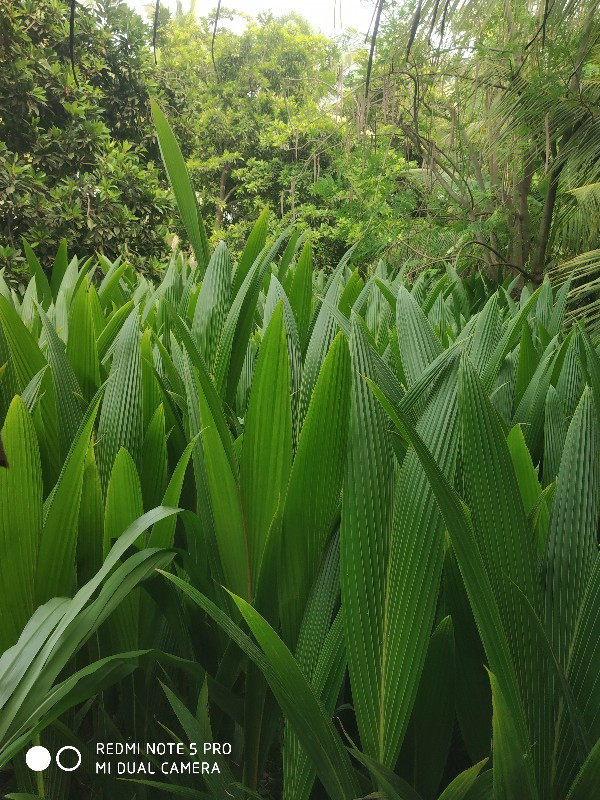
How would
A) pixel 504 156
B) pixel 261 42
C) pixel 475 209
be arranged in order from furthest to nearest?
1. pixel 261 42
2. pixel 475 209
3. pixel 504 156

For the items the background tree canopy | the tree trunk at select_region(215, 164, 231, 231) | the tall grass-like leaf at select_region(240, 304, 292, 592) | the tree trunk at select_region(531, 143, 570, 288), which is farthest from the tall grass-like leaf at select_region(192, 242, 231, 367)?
the tree trunk at select_region(215, 164, 231, 231)

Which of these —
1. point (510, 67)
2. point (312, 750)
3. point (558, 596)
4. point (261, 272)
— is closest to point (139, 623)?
point (312, 750)

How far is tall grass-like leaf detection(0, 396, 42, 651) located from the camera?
46cm

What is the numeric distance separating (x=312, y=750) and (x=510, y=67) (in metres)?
3.35

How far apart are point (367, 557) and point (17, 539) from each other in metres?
0.24

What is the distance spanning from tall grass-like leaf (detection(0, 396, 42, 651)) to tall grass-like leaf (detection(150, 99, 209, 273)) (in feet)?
1.81

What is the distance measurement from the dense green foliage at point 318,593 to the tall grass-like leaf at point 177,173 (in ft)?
1.26

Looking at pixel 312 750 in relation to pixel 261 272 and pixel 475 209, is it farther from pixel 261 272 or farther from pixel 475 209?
pixel 475 209

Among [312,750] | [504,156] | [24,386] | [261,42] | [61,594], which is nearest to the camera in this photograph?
[312,750]

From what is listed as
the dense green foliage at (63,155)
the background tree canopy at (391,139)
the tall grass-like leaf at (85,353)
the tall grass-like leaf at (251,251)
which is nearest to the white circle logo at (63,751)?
Result: the tall grass-like leaf at (85,353)

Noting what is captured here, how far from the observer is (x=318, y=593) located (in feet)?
1.55

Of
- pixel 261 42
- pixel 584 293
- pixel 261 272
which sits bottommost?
pixel 584 293

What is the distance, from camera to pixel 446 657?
0.42 metres

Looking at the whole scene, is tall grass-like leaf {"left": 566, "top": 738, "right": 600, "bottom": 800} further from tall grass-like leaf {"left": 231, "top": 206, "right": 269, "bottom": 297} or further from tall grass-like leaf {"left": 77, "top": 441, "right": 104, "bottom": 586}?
tall grass-like leaf {"left": 231, "top": 206, "right": 269, "bottom": 297}
